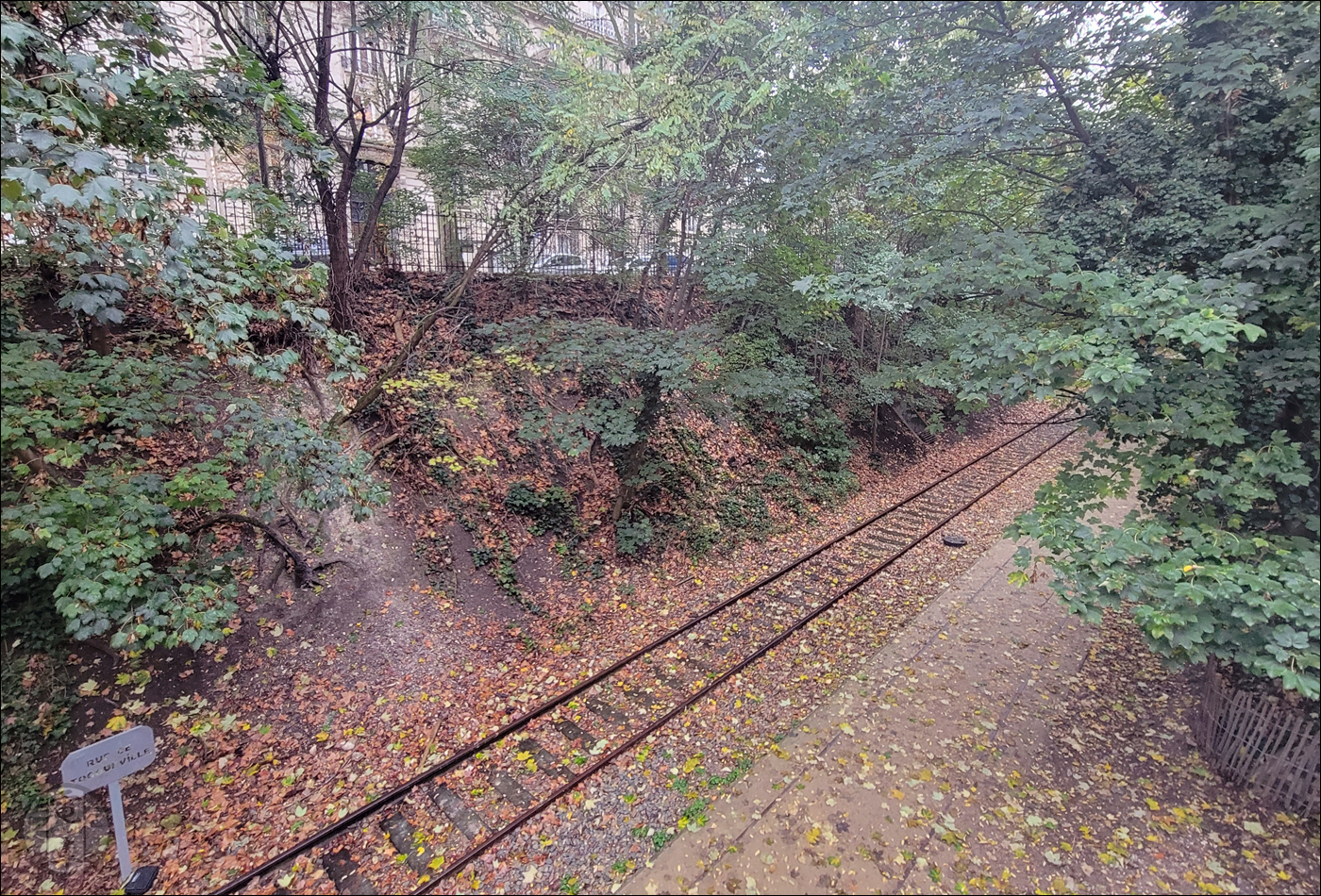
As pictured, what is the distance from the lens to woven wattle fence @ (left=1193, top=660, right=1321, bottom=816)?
4969 millimetres

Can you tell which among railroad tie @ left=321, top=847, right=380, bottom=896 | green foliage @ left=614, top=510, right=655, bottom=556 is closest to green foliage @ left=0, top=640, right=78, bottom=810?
railroad tie @ left=321, top=847, right=380, bottom=896

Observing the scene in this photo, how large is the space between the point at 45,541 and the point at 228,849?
9.71ft

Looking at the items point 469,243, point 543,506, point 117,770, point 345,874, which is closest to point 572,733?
point 345,874

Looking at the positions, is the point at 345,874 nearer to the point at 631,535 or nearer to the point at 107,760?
the point at 107,760

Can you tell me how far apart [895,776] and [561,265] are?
11.9 metres

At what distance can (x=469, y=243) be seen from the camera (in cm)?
1316

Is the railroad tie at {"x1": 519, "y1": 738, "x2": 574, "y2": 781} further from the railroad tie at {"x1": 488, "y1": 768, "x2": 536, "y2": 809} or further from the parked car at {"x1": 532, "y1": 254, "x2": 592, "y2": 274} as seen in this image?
the parked car at {"x1": 532, "y1": 254, "x2": 592, "y2": 274}

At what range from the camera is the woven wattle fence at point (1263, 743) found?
16.3 ft

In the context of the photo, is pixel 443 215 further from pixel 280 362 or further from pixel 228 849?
pixel 228 849

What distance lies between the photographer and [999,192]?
9.24m

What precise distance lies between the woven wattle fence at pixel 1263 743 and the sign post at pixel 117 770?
921 cm

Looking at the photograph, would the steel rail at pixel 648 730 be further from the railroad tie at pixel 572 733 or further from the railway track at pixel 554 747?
the railroad tie at pixel 572 733

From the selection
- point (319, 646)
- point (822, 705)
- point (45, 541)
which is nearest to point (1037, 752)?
point (822, 705)

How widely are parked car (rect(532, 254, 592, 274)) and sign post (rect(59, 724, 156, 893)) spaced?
978 centimetres
